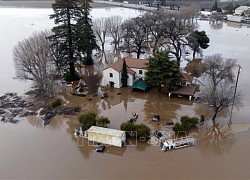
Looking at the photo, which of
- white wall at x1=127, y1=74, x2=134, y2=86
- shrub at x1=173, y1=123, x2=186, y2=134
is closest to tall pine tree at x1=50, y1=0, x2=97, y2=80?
white wall at x1=127, y1=74, x2=134, y2=86

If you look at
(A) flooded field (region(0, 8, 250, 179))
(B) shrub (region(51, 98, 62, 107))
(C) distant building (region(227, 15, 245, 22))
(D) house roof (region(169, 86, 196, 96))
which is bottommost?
(A) flooded field (region(0, 8, 250, 179))

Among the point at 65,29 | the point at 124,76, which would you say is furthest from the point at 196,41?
the point at 65,29

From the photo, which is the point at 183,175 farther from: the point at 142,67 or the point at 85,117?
the point at 142,67

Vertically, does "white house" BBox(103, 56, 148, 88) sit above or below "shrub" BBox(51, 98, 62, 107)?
above

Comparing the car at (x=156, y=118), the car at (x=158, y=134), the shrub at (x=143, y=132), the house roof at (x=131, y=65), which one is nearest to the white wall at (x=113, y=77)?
the house roof at (x=131, y=65)

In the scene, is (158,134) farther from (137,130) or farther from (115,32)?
(115,32)

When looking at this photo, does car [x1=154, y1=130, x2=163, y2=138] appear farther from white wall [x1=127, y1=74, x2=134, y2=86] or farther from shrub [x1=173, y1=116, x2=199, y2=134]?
white wall [x1=127, y1=74, x2=134, y2=86]
